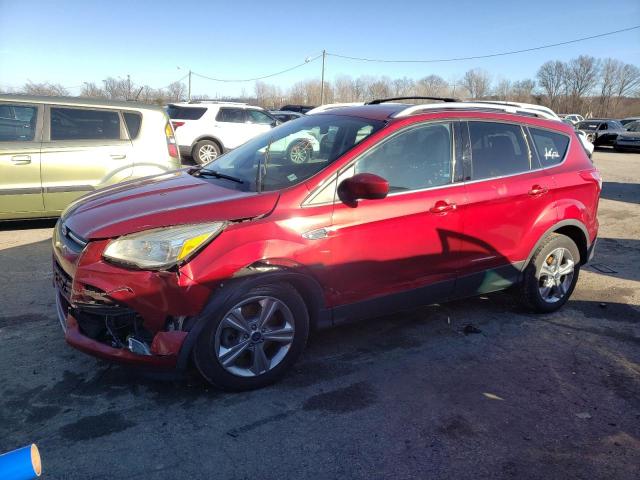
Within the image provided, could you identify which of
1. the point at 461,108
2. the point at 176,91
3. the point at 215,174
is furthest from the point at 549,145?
the point at 176,91

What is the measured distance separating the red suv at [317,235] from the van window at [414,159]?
0.01 m

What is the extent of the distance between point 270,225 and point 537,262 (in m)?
2.56

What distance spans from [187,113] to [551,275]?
1164cm

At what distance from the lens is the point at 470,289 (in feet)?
13.5

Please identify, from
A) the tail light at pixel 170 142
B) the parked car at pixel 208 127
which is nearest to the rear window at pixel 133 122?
the tail light at pixel 170 142

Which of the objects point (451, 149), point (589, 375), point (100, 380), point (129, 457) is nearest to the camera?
point (129, 457)

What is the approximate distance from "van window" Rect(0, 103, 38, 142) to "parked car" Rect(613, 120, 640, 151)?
2632 cm

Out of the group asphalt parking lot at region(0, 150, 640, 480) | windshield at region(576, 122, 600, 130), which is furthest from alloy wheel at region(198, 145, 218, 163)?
windshield at region(576, 122, 600, 130)

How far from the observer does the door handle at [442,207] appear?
3693mm

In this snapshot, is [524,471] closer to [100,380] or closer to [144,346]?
[144,346]

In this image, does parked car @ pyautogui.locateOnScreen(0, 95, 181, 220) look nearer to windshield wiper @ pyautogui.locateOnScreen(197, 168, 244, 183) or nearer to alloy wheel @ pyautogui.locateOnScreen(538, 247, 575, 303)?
windshield wiper @ pyautogui.locateOnScreen(197, 168, 244, 183)

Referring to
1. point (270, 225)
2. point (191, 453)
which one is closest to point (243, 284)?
point (270, 225)

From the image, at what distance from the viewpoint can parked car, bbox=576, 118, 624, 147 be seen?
2623cm

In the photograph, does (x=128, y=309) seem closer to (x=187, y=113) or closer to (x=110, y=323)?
(x=110, y=323)
